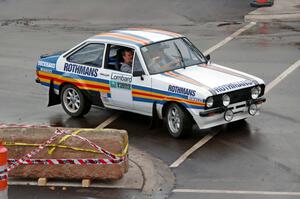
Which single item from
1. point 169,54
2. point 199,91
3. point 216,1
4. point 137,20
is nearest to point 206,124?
point 199,91

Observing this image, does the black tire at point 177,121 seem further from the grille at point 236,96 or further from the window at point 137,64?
the window at point 137,64

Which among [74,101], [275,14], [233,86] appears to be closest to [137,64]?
[74,101]

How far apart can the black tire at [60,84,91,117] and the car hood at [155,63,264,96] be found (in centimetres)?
191

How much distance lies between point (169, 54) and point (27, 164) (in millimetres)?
4028

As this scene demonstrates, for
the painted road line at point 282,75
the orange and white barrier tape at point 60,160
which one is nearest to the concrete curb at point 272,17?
the painted road line at point 282,75

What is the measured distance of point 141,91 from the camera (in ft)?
42.9

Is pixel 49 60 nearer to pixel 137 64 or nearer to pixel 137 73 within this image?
pixel 137 64

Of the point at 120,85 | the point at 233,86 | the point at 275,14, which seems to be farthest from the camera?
the point at 275,14

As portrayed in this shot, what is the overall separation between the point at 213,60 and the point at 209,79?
19.6 ft

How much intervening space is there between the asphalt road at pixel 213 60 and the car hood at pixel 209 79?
0.89 m

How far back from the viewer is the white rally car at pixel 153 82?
12406 mm

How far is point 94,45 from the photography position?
1409 cm

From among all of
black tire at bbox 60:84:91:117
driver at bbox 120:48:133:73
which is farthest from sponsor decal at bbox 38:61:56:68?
driver at bbox 120:48:133:73

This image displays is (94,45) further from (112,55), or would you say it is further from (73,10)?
(73,10)
